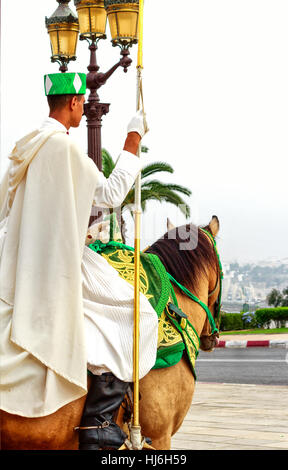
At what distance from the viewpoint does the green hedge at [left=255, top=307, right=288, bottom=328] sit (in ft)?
82.8

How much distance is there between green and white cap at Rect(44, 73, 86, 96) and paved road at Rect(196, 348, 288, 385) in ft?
29.7

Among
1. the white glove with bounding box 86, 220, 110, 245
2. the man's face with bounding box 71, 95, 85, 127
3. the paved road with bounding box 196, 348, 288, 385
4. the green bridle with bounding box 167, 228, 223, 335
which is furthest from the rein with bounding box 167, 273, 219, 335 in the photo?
the paved road with bounding box 196, 348, 288, 385

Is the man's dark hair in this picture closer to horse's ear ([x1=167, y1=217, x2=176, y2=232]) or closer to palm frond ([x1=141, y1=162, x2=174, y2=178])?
horse's ear ([x1=167, y1=217, x2=176, y2=232])

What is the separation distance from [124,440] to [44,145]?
1.61 metres

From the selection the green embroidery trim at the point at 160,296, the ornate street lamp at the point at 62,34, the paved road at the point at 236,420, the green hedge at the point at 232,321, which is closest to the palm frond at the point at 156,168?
the green hedge at the point at 232,321

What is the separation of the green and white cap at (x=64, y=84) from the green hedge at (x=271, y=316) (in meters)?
21.6

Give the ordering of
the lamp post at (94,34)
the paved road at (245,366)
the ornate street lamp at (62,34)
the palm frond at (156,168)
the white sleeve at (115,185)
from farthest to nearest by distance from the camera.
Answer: the palm frond at (156,168) < the paved road at (245,366) < the ornate street lamp at (62,34) < the lamp post at (94,34) < the white sleeve at (115,185)

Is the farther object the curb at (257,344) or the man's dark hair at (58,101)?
the curb at (257,344)

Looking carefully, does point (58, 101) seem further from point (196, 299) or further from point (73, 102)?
point (196, 299)

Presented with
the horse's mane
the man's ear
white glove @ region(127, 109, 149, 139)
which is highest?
the man's ear

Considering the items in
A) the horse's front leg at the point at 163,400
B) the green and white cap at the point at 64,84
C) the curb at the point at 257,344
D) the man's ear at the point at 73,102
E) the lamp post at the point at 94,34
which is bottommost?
the curb at the point at 257,344

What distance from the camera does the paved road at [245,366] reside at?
13188 mm

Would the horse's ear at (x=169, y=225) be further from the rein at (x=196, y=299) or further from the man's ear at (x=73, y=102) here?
the man's ear at (x=73, y=102)
